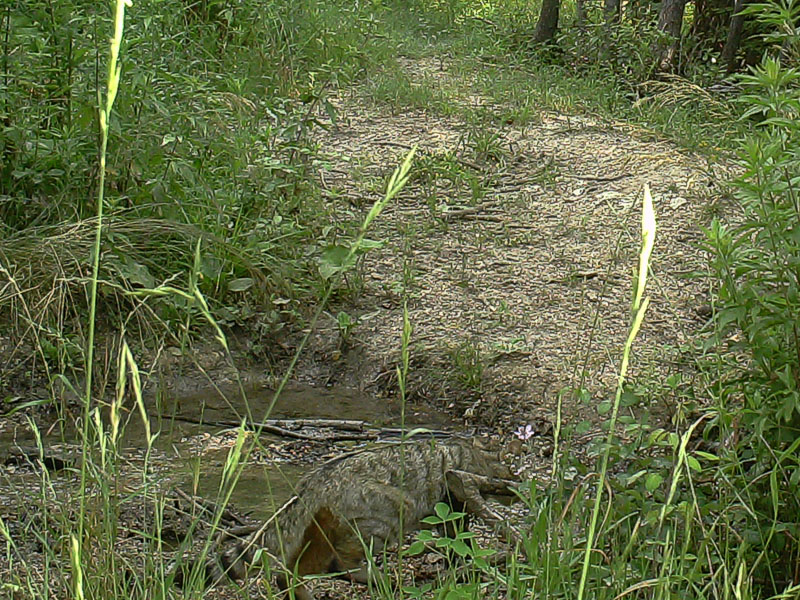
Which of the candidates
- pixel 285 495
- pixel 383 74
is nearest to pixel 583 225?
pixel 285 495

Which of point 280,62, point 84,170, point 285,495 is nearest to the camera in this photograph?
point 285,495

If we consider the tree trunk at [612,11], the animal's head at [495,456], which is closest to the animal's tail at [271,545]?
the animal's head at [495,456]

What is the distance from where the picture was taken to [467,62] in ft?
28.3

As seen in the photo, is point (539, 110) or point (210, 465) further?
point (539, 110)

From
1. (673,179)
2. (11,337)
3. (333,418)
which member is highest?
(673,179)

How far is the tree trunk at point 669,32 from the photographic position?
26.8ft

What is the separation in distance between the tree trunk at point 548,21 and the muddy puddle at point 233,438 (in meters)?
6.17

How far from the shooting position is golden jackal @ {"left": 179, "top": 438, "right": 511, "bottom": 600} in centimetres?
254

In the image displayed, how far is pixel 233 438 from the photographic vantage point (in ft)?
11.9

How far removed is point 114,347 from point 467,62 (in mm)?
5733

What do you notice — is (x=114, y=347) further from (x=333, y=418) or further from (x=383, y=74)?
(x=383, y=74)

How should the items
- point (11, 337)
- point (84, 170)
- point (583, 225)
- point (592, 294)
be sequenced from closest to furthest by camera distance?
point (11, 337) → point (84, 170) → point (592, 294) → point (583, 225)

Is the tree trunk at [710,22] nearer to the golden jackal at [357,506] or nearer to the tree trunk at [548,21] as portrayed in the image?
the tree trunk at [548,21]

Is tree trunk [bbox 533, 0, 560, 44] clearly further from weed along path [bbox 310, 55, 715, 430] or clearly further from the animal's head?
the animal's head
